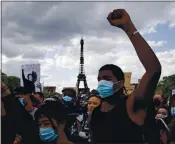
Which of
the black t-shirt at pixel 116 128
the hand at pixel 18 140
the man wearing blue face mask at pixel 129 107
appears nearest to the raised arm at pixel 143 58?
the man wearing blue face mask at pixel 129 107

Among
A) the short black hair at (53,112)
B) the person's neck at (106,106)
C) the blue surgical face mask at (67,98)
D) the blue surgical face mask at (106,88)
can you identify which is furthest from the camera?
the blue surgical face mask at (67,98)

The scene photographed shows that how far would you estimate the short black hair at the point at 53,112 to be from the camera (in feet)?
14.3

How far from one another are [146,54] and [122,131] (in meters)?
0.75

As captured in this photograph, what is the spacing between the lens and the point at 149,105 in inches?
152

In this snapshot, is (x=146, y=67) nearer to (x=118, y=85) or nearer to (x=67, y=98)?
(x=118, y=85)

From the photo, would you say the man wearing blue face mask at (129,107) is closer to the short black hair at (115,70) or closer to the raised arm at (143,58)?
the raised arm at (143,58)

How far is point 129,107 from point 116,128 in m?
0.23

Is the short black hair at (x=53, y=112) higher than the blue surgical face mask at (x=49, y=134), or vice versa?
the short black hair at (x=53, y=112)

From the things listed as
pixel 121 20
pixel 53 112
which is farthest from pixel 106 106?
pixel 121 20

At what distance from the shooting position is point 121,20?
3.84m

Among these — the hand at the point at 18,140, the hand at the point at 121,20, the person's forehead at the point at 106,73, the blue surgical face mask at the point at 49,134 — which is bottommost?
the hand at the point at 18,140

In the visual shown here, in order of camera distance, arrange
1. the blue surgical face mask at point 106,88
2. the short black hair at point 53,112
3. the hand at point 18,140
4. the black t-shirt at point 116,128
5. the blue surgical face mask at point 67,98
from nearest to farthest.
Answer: the black t-shirt at point 116,128 < the blue surgical face mask at point 106,88 < the short black hair at point 53,112 < the hand at point 18,140 < the blue surgical face mask at point 67,98

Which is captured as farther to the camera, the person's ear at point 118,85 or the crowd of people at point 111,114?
the person's ear at point 118,85

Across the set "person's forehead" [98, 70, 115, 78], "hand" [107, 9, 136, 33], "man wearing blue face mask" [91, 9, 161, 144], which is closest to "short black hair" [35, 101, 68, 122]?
"man wearing blue face mask" [91, 9, 161, 144]
